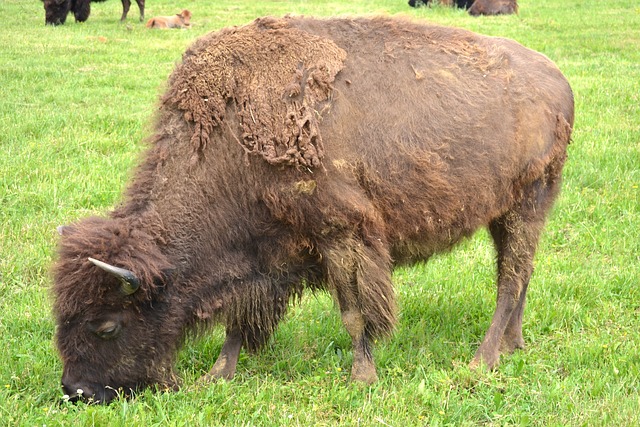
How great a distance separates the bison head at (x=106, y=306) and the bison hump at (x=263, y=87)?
0.71m

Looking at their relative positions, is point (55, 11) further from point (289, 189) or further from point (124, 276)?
point (124, 276)

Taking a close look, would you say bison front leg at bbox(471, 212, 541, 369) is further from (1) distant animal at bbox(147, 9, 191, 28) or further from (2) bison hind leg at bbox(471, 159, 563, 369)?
(1) distant animal at bbox(147, 9, 191, 28)

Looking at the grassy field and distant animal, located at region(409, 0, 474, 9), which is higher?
distant animal, located at region(409, 0, 474, 9)

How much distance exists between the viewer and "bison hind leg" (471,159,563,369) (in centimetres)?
537

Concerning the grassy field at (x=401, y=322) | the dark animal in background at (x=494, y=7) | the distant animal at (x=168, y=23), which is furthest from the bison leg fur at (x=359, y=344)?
the dark animal in background at (x=494, y=7)

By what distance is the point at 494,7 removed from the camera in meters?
23.5

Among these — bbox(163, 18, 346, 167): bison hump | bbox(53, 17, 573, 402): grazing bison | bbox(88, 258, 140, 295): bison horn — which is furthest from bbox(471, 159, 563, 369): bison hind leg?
bbox(88, 258, 140, 295): bison horn

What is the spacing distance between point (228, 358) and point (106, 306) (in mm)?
955

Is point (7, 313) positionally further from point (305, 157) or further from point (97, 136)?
point (97, 136)

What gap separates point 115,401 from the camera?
435 centimetres

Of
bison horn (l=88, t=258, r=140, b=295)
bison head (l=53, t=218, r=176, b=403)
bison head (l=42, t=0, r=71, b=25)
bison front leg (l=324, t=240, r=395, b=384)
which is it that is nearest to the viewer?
bison horn (l=88, t=258, r=140, b=295)

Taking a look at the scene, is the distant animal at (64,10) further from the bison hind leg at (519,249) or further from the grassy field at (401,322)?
the bison hind leg at (519,249)

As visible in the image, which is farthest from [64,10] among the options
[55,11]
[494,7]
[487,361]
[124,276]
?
[487,361]

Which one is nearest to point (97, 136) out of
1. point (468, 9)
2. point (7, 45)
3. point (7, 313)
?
point (7, 313)
